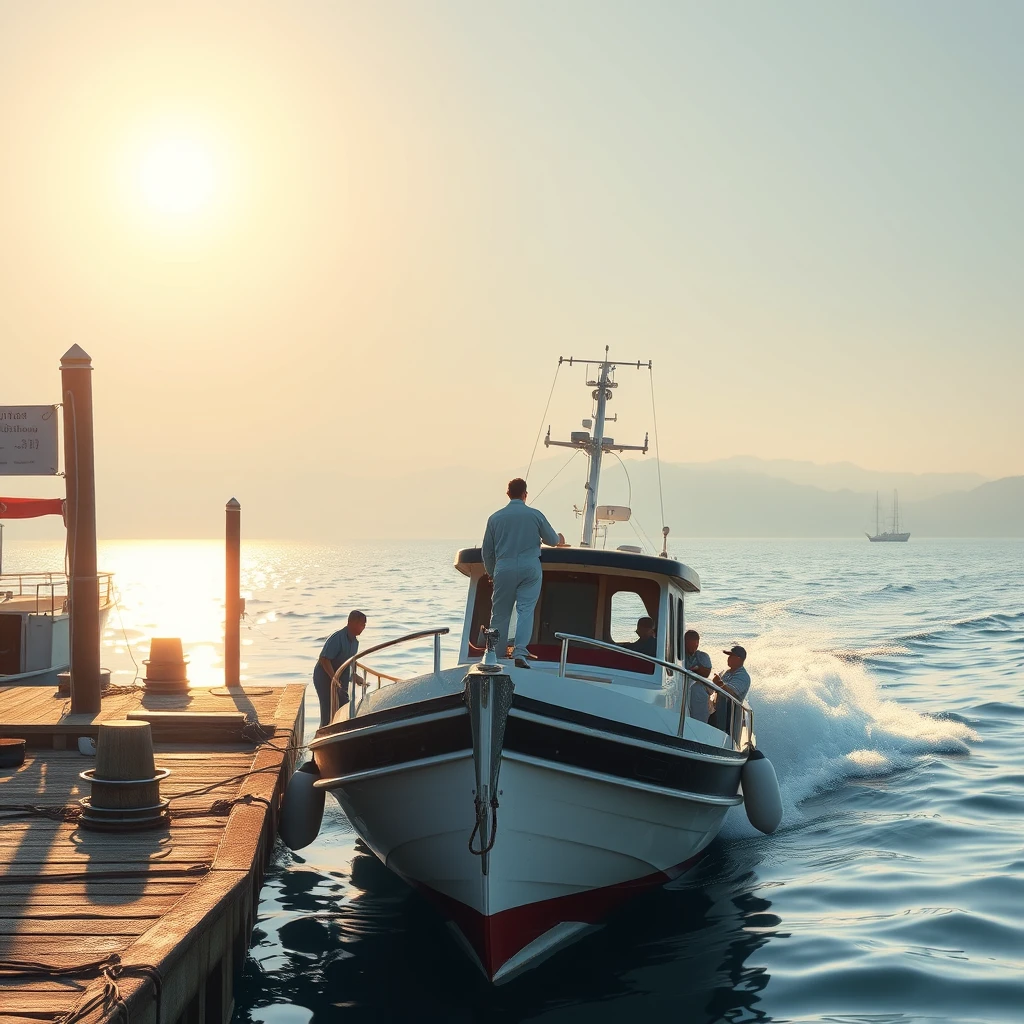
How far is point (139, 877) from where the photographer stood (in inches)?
264

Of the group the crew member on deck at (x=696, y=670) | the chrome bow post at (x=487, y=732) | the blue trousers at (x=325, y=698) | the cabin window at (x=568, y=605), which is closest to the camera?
the chrome bow post at (x=487, y=732)

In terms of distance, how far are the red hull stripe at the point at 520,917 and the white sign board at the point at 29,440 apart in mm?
5886

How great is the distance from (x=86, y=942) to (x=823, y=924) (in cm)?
561

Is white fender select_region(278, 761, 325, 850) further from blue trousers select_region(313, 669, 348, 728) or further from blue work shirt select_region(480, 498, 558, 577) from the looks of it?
blue work shirt select_region(480, 498, 558, 577)

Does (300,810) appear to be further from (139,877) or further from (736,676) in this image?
(736,676)

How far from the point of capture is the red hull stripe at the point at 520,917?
7617mm

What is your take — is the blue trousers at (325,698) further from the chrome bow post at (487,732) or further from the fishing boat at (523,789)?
the chrome bow post at (487,732)

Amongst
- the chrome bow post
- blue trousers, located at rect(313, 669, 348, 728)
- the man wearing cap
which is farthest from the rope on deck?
the man wearing cap

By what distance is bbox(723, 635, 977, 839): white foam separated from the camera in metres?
14.1

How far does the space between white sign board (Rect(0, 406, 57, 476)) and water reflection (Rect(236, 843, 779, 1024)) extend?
4749 millimetres

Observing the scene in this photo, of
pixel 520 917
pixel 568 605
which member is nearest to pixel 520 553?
pixel 568 605

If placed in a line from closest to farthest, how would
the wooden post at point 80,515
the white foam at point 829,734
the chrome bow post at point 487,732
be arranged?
the chrome bow post at point 487,732 < the wooden post at point 80,515 < the white foam at point 829,734

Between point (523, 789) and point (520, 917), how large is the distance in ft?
3.17

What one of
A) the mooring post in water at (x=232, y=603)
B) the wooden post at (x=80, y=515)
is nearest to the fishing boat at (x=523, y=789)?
the wooden post at (x=80, y=515)
